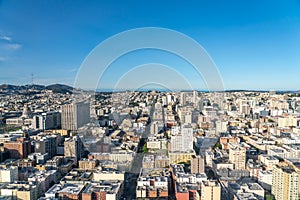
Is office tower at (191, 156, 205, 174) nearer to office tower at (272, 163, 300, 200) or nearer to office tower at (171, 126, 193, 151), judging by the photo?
office tower at (272, 163, 300, 200)

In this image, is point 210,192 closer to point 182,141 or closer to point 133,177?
point 133,177

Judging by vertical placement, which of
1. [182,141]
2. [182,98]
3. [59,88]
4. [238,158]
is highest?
[59,88]

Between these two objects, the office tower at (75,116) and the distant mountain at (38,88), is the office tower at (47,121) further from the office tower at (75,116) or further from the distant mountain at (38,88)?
the distant mountain at (38,88)

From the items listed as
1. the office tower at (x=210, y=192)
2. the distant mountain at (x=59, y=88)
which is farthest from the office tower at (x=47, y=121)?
the office tower at (x=210, y=192)

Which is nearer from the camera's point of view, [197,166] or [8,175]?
[8,175]

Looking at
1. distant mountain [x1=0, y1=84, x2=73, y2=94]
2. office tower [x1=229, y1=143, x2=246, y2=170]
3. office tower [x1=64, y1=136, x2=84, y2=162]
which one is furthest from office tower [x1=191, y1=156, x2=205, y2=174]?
distant mountain [x1=0, y1=84, x2=73, y2=94]

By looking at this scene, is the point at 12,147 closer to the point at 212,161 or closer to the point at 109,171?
the point at 109,171

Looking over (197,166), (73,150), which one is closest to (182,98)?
(73,150)
